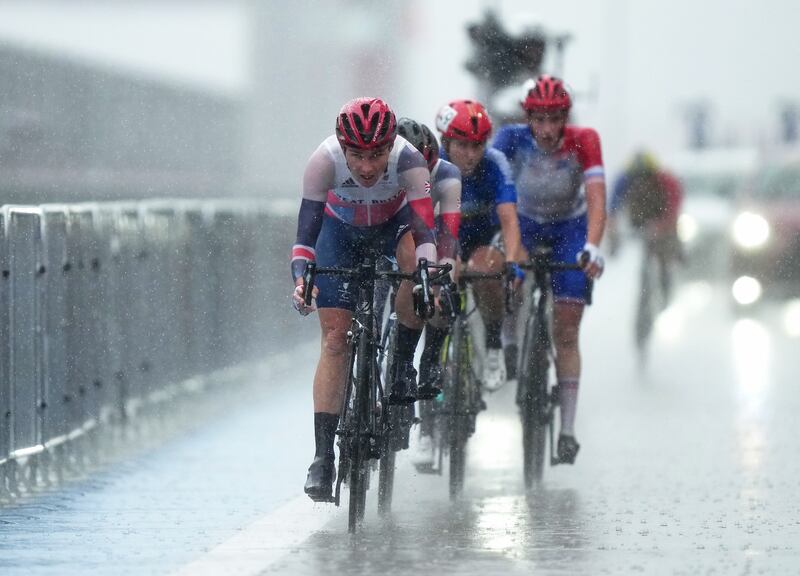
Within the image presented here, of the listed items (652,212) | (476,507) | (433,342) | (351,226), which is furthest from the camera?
(652,212)

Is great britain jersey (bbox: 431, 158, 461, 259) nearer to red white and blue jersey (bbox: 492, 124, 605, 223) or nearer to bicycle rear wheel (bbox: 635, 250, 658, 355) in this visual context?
red white and blue jersey (bbox: 492, 124, 605, 223)

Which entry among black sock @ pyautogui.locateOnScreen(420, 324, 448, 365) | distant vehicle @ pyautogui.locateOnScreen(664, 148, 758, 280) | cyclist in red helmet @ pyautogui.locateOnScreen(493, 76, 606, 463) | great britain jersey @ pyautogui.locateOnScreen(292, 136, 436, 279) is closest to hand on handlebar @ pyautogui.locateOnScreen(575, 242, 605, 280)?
cyclist in red helmet @ pyautogui.locateOnScreen(493, 76, 606, 463)

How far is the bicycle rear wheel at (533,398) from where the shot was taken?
32.5 ft

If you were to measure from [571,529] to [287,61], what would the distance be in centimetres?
7440

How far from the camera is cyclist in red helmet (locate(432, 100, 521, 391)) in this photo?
9.61 metres

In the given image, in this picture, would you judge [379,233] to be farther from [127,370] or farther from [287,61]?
[287,61]

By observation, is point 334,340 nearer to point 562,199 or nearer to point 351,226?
point 351,226

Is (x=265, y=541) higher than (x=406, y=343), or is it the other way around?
(x=406, y=343)

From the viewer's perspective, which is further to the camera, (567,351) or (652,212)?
(652,212)

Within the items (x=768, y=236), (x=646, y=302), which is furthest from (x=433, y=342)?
(x=768, y=236)

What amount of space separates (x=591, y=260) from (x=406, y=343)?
1605mm

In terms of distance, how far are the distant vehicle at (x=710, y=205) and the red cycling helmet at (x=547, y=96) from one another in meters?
19.2

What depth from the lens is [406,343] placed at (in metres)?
8.58

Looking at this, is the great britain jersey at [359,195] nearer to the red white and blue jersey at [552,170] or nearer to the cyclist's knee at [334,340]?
the cyclist's knee at [334,340]
